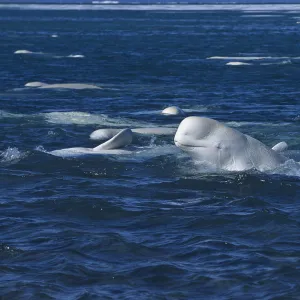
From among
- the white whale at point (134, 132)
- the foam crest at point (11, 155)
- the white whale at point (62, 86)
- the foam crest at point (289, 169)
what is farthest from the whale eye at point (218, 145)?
the white whale at point (62, 86)

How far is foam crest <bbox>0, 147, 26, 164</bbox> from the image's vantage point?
22.4 meters

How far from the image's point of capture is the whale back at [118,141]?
2325 centimetres

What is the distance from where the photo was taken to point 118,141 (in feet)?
76.6

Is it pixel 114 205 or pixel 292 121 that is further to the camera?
pixel 292 121

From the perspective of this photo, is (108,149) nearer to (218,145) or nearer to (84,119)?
(218,145)

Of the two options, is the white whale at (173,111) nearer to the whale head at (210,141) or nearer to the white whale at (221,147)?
the white whale at (221,147)

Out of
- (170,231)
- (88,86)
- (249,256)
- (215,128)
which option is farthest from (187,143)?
(88,86)

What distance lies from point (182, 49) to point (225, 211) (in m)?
49.5

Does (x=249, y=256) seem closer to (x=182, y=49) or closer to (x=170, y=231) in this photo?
(x=170, y=231)

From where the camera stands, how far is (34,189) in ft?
63.8

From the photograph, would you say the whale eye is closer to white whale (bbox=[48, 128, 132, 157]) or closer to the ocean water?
the ocean water

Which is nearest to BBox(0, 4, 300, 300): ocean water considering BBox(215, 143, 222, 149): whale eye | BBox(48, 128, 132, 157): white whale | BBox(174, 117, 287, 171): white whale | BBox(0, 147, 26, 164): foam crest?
BBox(0, 147, 26, 164): foam crest

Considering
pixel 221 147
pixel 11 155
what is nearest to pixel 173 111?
pixel 11 155

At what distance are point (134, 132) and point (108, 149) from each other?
122 inches
